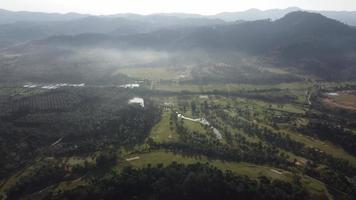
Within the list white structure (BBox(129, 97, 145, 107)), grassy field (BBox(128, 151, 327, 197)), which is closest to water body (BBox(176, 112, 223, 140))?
grassy field (BBox(128, 151, 327, 197))

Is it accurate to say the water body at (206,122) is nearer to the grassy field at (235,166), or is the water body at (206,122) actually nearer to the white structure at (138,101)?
the grassy field at (235,166)

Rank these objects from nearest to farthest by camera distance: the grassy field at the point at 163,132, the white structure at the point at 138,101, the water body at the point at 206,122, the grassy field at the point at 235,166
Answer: the grassy field at the point at 235,166
the grassy field at the point at 163,132
the water body at the point at 206,122
the white structure at the point at 138,101

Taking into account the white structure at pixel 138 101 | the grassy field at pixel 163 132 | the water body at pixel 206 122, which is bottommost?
the white structure at pixel 138 101

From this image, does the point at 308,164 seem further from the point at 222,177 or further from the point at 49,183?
the point at 49,183

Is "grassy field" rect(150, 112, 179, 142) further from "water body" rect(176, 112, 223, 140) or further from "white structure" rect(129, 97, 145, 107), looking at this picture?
"white structure" rect(129, 97, 145, 107)

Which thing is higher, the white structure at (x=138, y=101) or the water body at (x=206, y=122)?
the water body at (x=206, y=122)

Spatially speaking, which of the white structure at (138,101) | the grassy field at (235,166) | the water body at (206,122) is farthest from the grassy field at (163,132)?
the white structure at (138,101)

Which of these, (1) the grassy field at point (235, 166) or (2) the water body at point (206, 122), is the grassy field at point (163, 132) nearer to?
(2) the water body at point (206, 122)

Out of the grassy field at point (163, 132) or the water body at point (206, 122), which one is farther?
the water body at point (206, 122)

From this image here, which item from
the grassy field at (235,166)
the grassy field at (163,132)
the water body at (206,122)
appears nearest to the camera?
the grassy field at (235,166)

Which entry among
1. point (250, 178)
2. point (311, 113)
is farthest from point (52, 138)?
point (311, 113)
